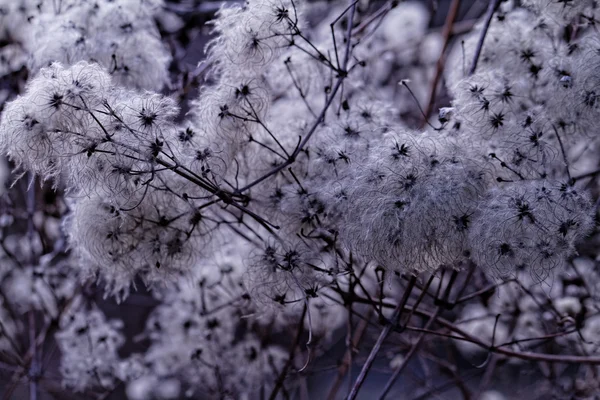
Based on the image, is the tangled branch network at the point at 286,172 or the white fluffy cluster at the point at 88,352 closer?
the tangled branch network at the point at 286,172

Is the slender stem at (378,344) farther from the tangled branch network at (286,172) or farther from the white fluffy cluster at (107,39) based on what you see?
the white fluffy cluster at (107,39)

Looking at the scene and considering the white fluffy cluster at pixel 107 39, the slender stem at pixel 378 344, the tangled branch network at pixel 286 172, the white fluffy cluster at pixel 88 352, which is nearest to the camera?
the tangled branch network at pixel 286 172

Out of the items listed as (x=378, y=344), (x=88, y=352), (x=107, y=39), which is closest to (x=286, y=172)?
(x=378, y=344)

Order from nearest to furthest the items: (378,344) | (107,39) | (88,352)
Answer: (378,344), (107,39), (88,352)

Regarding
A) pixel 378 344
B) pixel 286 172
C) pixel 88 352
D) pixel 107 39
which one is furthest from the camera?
pixel 88 352

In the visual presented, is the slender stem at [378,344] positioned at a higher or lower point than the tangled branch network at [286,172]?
lower

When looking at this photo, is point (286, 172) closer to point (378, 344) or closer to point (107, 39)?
point (378, 344)

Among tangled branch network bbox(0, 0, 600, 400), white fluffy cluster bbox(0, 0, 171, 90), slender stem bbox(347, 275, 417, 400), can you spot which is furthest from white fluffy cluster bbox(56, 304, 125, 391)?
slender stem bbox(347, 275, 417, 400)

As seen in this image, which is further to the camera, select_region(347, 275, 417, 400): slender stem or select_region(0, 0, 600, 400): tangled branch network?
select_region(347, 275, 417, 400): slender stem

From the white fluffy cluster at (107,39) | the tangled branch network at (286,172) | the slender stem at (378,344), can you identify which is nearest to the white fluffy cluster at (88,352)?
the tangled branch network at (286,172)

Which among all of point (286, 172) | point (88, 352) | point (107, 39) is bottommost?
point (88, 352)

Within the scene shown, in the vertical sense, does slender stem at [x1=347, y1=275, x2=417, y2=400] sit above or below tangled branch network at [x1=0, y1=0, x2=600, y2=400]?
below

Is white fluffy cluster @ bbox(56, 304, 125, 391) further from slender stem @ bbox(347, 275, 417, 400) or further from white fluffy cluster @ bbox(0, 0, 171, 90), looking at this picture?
slender stem @ bbox(347, 275, 417, 400)
